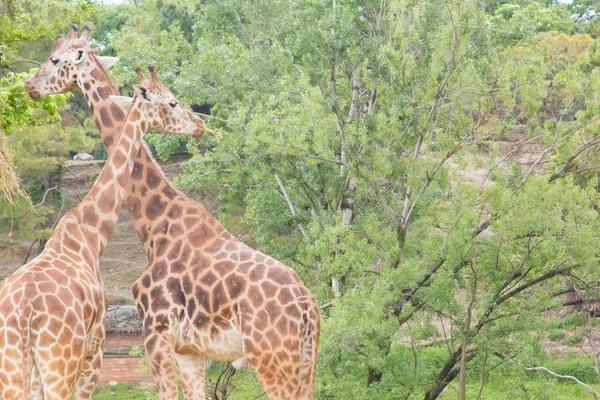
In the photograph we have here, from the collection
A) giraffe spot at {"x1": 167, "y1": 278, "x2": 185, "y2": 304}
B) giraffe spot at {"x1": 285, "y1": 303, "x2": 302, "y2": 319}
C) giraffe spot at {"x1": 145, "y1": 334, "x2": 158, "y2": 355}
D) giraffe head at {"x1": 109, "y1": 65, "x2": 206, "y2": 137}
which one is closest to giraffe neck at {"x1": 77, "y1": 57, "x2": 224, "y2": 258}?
giraffe head at {"x1": 109, "y1": 65, "x2": 206, "y2": 137}

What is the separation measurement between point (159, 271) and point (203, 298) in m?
0.43

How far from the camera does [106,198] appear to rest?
7430 mm

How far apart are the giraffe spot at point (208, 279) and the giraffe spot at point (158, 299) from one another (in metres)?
0.31

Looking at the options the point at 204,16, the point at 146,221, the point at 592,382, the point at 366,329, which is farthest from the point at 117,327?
the point at 146,221

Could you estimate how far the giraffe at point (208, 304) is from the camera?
287 inches

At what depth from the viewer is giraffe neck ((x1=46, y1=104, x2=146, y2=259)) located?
23.9 feet

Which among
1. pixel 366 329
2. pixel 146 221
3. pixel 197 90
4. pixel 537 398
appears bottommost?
pixel 537 398

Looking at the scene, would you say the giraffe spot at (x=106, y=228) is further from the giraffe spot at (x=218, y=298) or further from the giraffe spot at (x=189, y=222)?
the giraffe spot at (x=218, y=298)

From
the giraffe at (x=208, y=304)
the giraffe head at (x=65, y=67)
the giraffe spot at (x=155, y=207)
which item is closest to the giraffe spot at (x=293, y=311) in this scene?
the giraffe at (x=208, y=304)

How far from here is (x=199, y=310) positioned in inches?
291

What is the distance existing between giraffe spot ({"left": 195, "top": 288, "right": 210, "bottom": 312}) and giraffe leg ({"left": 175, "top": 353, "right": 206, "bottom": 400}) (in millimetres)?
444

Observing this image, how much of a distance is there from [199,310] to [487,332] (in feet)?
23.2

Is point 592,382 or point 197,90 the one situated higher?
point 197,90

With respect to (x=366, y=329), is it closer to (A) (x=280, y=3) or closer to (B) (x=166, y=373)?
(B) (x=166, y=373)
